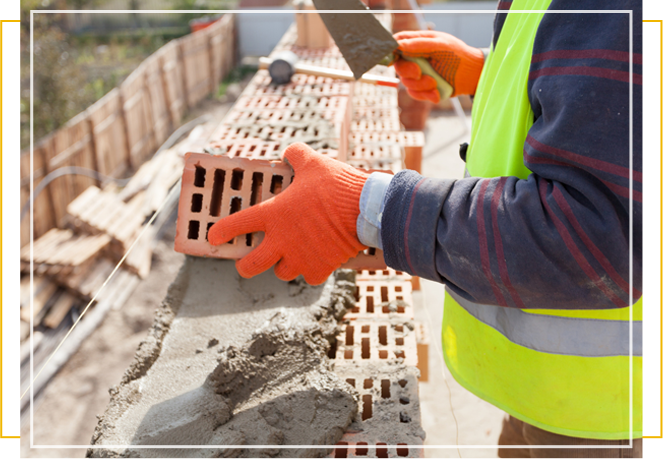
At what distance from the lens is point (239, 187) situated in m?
2.12

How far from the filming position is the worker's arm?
1.11m

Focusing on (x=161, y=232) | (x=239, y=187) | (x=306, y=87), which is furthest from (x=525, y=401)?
(x=161, y=232)

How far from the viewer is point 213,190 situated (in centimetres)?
204

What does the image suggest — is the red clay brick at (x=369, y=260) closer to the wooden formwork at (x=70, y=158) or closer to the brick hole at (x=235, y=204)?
the brick hole at (x=235, y=204)

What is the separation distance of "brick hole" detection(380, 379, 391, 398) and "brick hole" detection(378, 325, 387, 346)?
8.6 inches

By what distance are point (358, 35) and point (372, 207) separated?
140 centimetres

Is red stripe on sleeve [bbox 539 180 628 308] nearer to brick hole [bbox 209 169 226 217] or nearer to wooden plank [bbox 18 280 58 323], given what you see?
brick hole [bbox 209 169 226 217]

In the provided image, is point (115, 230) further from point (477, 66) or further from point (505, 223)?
point (505, 223)

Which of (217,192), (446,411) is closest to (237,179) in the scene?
(217,192)

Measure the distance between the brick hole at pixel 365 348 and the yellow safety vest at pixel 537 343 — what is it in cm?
49

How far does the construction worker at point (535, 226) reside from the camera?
1130mm

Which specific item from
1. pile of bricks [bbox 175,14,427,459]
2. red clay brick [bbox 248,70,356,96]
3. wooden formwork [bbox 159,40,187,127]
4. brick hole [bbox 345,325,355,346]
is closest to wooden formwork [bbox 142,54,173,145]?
wooden formwork [bbox 159,40,187,127]

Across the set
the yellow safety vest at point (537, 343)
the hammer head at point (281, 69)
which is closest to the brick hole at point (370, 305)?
the yellow safety vest at point (537, 343)

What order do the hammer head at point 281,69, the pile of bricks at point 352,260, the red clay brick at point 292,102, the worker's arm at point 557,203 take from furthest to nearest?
the hammer head at point 281,69
the red clay brick at point 292,102
the pile of bricks at point 352,260
the worker's arm at point 557,203
